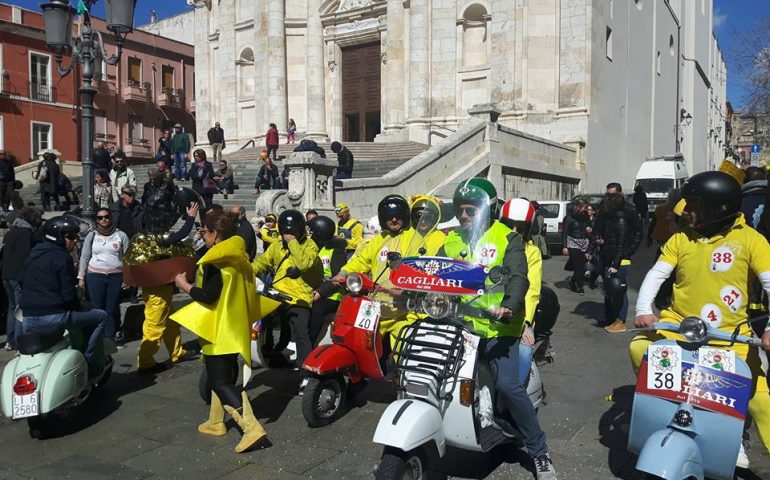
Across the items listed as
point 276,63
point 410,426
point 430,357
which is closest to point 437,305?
point 430,357

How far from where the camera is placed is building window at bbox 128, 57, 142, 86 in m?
41.9

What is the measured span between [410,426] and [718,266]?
1917 mm

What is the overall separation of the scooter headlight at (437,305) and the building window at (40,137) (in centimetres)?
3642

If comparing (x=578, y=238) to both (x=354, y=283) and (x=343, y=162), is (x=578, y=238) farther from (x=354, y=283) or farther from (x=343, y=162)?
(x=343, y=162)

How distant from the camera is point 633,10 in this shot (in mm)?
31531

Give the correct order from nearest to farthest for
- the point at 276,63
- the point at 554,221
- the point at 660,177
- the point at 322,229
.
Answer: the point at 322,229
the point at 554,221
the point at 660,177
the point at 276,63

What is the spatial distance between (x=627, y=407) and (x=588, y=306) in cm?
509

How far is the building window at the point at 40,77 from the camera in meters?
34.9

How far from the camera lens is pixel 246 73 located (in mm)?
32031

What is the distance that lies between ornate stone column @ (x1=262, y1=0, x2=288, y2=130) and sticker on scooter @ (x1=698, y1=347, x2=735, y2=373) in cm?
2709

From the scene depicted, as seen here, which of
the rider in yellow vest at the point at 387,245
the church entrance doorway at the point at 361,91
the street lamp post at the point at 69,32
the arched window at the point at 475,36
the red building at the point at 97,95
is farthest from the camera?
the red building at the point at 97,95

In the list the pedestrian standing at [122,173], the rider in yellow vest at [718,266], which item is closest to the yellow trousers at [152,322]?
the rider in yellow vest at [718,266]

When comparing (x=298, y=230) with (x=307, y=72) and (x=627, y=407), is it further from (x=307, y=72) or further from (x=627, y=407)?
(x=307, y=72)

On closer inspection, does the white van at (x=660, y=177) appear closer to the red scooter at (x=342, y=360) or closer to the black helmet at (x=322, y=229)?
the black helmet at (x=322, y=229)
